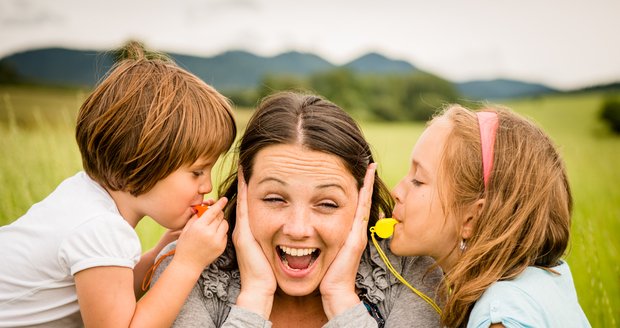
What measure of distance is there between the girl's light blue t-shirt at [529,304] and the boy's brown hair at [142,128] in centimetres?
178

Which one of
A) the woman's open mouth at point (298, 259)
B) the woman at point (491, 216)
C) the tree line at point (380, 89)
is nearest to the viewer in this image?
the woman at point (491, 216)

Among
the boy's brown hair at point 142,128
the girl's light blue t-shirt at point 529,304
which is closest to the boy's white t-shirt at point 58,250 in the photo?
the boy's brown hair at point 142,128

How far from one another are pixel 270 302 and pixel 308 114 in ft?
3.72

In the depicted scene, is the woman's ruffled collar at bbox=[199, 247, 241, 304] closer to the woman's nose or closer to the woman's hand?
the woman's hand

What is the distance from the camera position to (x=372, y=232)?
11.5 ft

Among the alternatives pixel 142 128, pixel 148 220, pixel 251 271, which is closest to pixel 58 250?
pixel 142 128

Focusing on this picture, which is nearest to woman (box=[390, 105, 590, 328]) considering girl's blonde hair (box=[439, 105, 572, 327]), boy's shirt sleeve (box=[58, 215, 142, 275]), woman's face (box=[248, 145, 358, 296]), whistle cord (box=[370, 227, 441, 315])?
girl's blonde hair (box=[439, 105, 572, 327])

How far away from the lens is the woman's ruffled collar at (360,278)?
129 inches

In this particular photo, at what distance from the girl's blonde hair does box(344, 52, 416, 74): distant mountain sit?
44.5 metres

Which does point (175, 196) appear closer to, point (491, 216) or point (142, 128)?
point (142, 128)

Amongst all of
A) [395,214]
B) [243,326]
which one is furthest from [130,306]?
[395,214]

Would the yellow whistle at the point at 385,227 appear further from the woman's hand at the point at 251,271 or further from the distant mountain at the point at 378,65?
the distant mountain at the point at 378,65

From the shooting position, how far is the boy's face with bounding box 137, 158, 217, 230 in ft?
10.7

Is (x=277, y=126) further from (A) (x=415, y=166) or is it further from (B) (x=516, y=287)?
(B) (x=516, y=287)
